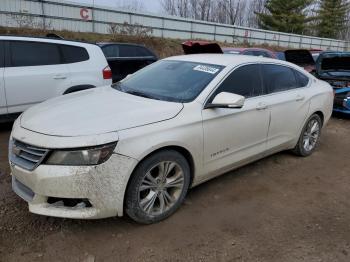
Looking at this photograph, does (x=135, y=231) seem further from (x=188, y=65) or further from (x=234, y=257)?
(x=188, y=65)

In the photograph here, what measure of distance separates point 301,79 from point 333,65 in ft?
15.3

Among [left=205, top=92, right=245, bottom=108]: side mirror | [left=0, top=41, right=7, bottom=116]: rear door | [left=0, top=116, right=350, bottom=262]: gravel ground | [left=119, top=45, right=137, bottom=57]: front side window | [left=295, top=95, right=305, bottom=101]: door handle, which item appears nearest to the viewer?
[left=0, top=116, right=350, bottom=262]: gravel ground

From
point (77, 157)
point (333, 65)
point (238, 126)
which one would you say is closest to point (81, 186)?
point (77, 157)

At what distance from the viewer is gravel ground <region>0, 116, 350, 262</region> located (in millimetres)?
3008

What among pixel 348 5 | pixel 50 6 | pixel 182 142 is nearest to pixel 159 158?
pixel 182 142

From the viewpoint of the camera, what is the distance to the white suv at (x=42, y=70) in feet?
18.8

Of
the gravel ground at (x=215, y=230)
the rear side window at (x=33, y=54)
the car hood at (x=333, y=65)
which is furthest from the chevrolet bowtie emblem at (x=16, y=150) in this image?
the car hood at (x=333, y=65)

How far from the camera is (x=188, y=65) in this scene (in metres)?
4.32

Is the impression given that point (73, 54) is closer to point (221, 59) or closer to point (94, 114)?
point (221, 59)

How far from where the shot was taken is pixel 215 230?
338 cm

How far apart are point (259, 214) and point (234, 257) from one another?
83 centimetres

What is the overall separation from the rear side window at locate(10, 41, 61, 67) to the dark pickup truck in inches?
128

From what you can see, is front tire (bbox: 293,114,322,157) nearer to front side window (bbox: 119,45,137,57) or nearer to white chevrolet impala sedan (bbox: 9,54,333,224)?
white chevrolet impala sedan (bbox: 9,54,333,224)

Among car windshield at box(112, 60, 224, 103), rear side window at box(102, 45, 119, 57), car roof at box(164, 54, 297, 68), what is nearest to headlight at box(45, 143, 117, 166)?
car windshield at box(112, 60, 224, 103)
